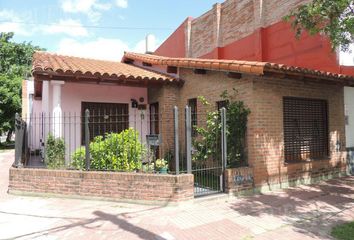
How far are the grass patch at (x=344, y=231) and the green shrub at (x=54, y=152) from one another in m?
6.33

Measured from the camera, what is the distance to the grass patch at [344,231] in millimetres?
5141

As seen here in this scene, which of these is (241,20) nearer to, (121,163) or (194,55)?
(194,55)

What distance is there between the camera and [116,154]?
7.73 m

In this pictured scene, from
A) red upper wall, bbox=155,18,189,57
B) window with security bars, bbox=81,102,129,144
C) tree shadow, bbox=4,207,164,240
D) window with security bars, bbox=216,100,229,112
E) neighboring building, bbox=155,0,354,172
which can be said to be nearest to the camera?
tree shadow, bbox=4,207,164,240

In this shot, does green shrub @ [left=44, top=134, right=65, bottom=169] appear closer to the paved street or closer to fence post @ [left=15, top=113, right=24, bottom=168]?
fence post @ [left=15, top=113, right=24, bottom=168]

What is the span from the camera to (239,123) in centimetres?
818

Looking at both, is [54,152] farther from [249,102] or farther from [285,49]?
[285,49]

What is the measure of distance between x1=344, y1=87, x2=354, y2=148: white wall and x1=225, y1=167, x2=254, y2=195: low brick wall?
14.8ft

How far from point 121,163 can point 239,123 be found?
3024 millimetres

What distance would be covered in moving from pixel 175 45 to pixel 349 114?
444 inches

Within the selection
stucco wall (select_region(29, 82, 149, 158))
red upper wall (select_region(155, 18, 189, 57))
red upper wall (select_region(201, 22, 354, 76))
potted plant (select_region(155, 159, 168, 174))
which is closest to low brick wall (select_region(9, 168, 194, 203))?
potted plant (select_region(155, 159, 168, 174))

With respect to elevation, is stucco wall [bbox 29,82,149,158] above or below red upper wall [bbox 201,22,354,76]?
below

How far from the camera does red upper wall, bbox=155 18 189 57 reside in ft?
60.7

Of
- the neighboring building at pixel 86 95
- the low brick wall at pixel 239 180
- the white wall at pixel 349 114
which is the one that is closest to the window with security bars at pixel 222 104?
the neighboring building at pixel 86 95
